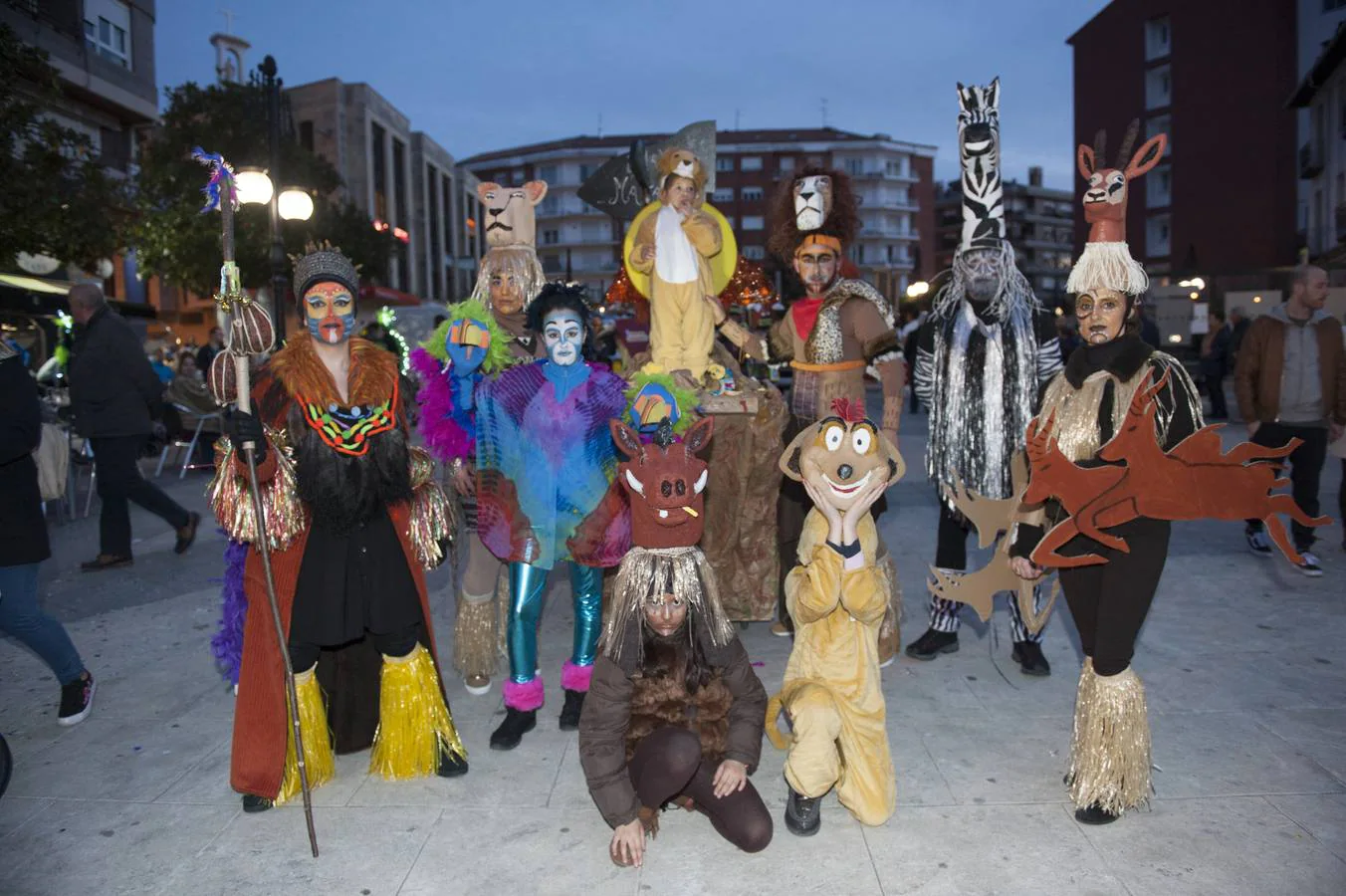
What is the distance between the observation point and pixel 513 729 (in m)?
3.72

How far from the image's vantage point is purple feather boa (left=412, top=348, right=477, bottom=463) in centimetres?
397

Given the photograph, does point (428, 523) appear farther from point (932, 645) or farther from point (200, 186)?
point (200, 186)

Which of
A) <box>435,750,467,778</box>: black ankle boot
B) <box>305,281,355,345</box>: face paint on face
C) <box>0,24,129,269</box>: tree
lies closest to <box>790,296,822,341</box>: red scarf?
<box>305,281,355,345</box>: face paint on face

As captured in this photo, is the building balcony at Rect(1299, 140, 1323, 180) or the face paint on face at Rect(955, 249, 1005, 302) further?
the building balcony at Rect(1299, 140, 1323, 180)

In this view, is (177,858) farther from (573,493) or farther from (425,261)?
(425,261)

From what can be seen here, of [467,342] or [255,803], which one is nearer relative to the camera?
[255,803]

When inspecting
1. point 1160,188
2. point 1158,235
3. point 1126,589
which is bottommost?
point 1126,589

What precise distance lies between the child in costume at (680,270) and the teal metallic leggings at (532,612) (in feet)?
3.94

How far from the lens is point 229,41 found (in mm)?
27234

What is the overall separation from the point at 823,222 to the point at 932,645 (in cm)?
213

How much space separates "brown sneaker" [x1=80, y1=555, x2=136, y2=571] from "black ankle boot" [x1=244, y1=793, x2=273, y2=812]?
13.7 ft

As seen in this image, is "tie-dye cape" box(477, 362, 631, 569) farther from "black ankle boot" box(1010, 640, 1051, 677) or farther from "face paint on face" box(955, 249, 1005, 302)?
→ "black ankle boot" box(1010, 640, 1051, 677)

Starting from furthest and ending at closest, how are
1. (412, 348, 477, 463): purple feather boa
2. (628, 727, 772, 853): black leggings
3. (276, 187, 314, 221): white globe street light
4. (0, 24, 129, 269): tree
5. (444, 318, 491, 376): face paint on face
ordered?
1. (276, 187, 314, 221): white globe street light
2. (0, 24, 129, 269): tree
3. (412, 348, 477, 463): purple feather boa
4. (444, 318, 491, 376): face paint on face
5. (628, 727, 772, 853): black leggings

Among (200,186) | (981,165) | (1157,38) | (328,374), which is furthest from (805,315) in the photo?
(1157,38)
